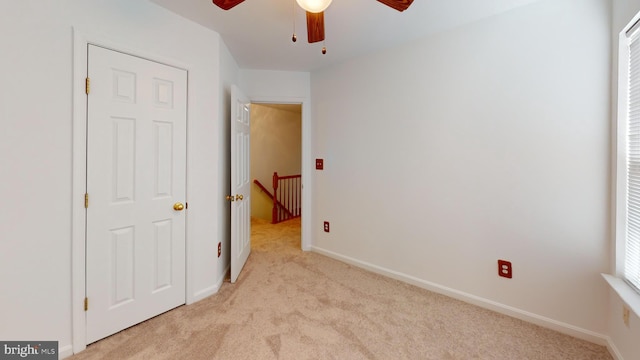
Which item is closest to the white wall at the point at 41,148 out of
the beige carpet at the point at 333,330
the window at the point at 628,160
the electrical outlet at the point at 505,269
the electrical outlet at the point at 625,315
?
the beige carpet at the point at 333,330

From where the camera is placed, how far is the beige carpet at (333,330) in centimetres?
159

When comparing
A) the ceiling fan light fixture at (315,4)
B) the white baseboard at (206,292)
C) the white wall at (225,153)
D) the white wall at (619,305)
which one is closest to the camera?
the ceiling fan light fixture at (315,4)

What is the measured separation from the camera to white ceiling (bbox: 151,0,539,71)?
6.23ft

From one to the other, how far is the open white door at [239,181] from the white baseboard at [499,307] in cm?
131

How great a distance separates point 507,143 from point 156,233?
2844 millimetres

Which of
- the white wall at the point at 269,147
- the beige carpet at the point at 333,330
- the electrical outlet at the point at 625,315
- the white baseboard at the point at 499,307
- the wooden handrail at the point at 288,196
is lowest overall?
the beige carpet at the point at 333,330

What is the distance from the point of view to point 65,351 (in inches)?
60.5

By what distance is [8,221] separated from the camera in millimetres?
1309

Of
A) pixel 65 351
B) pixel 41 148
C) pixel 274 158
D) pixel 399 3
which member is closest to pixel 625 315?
pixel 399 3

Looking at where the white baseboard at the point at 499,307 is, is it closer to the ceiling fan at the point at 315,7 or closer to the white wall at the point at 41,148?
the ceiling fan at the point at 315,7

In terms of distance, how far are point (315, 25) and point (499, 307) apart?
252 cm

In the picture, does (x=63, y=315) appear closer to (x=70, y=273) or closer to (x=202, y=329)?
(x=70, y=273)

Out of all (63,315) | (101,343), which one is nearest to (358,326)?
(101,343)

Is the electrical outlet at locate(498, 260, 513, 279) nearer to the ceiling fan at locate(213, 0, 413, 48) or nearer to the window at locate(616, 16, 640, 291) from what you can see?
the window at locate(616, 16, 640, 291)
